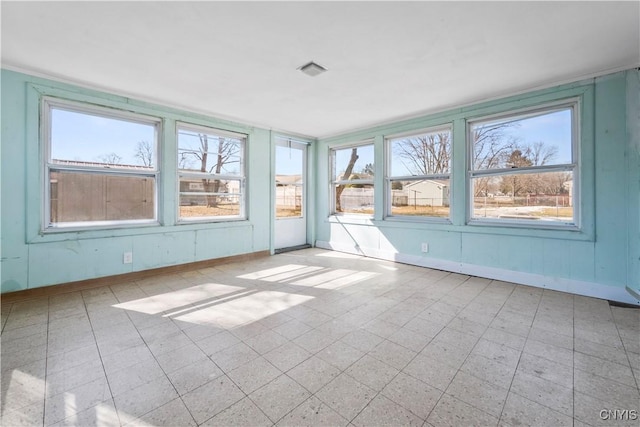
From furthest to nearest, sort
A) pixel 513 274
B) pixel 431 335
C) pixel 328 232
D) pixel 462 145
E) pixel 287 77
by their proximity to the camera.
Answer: pixel 328 232 → pixel 462 145 → pixel 513 274 → pixel 287 77 → pixel 431 335

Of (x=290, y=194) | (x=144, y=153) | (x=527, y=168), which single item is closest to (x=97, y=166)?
(x=144, y=153)

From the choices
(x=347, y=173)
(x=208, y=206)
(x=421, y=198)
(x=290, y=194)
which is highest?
(x=347, y=173)

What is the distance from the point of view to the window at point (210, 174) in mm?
4336

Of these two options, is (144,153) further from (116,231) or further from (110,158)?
(116,231)

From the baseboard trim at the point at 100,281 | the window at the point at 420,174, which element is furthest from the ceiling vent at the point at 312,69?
the baseboard trim at the point at 100,281

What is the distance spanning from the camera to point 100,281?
3.50 metres

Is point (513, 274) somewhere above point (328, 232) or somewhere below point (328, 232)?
below

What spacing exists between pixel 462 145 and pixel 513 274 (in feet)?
6.22

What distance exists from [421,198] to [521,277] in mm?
1760

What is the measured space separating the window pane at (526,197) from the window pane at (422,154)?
0.61 m

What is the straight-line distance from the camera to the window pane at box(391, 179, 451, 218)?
438 cm

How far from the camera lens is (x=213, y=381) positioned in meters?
1.71

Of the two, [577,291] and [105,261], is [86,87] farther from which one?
[577,291]

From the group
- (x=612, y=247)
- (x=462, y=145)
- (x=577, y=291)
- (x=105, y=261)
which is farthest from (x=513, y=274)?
(x=105, y=261)
